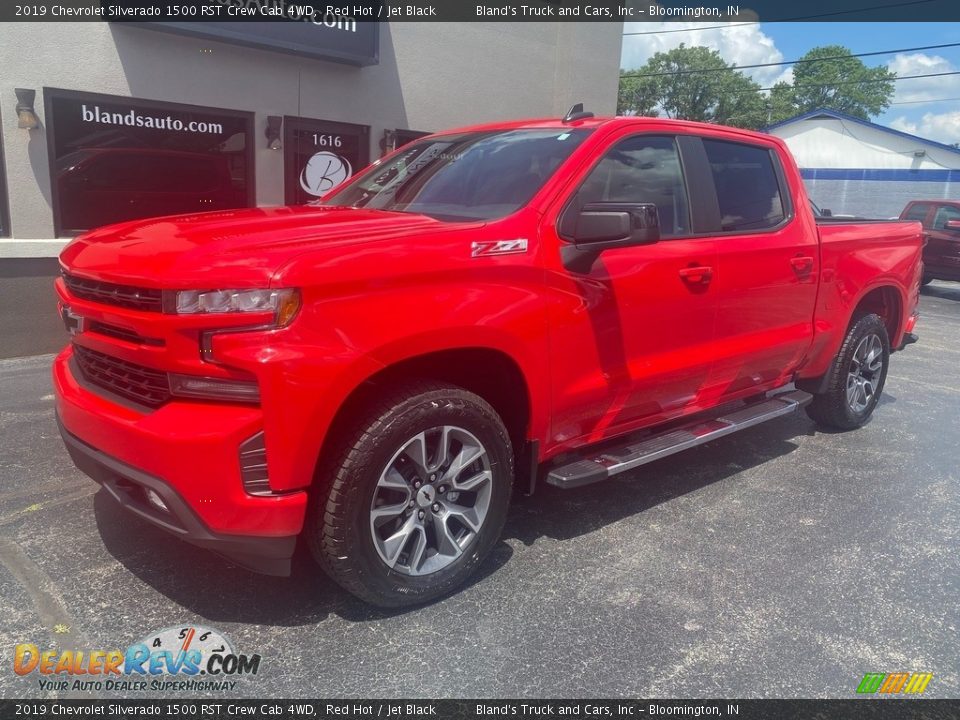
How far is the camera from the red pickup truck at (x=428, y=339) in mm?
2453

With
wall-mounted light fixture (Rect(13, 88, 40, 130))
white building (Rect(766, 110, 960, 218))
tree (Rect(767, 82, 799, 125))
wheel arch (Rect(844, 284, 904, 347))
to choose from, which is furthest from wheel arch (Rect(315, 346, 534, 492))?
tree (Rect(767, 82, 799, 125))

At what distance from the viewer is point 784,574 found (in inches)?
133

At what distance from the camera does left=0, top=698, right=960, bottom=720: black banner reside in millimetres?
2375

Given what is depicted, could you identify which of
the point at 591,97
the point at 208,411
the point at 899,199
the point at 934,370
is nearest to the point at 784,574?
the point at 208,411

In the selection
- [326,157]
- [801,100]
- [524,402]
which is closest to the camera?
[524,402]

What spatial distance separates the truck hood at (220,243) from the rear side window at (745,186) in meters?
1.79

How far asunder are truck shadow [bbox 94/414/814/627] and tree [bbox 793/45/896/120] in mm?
77974

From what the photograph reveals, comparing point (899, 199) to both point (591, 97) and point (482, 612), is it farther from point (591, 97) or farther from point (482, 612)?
point (482, 612)

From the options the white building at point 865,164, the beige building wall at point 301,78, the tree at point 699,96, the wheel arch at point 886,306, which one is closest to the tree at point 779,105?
the tree at point 699,96

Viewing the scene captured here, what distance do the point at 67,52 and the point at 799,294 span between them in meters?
7.23

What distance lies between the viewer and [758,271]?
4.14m

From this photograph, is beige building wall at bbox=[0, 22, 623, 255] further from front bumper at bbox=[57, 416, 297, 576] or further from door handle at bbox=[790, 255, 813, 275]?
door handle at bbox=[790, 255, 813, 275]

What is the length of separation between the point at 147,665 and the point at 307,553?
895 mm

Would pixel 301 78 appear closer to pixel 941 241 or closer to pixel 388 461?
pixel 388 461
